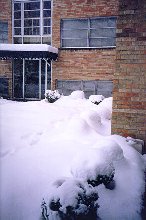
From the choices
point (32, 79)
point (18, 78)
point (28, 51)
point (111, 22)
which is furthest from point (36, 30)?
point (111, 22)

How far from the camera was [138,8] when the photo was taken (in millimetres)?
5082

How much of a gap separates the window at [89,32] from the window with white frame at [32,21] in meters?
1.03

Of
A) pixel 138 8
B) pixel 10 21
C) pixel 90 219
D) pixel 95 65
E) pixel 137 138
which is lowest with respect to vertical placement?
pixel 90 219

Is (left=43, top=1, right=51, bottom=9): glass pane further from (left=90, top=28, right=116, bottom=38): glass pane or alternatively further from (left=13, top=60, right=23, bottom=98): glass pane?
(left=13, top=60, right=23, bottom=98): glass pane

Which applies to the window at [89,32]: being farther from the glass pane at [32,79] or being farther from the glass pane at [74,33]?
the glass pane at [32,79]

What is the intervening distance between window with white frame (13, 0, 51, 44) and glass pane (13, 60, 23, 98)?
51.0 inches

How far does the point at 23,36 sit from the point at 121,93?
10.8 m

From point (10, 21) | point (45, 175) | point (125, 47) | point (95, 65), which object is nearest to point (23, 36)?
point (10, 21)

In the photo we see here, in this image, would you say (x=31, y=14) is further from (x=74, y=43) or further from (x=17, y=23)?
(x=74, y=43)

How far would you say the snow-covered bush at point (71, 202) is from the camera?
2756mm

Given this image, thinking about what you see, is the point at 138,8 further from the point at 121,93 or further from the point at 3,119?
the point at 3,119

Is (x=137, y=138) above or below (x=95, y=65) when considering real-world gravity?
below

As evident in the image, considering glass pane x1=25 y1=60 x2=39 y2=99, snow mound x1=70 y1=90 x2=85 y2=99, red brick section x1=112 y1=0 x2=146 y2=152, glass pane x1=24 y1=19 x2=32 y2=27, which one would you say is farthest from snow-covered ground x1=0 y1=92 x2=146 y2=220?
glass pane x1=24 y1=19 x2=32 y2=27

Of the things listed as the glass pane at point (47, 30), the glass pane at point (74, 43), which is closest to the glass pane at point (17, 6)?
the glass pane at point (47, 30)
